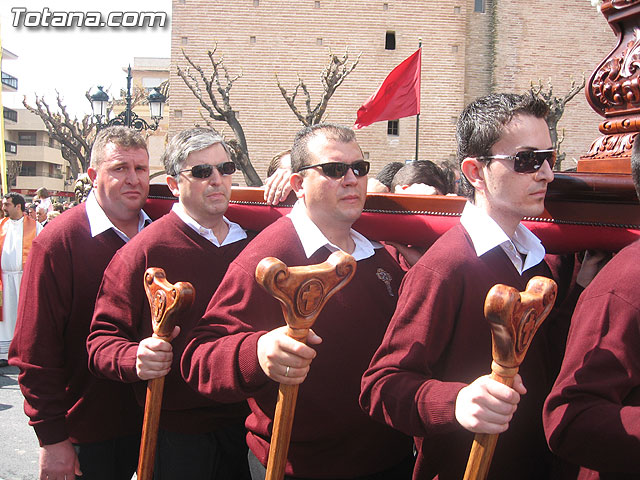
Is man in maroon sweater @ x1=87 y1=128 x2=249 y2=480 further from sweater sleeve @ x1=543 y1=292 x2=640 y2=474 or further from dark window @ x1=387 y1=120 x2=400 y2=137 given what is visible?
dark window @ x1=387 y1=120 x2=400 y2=137

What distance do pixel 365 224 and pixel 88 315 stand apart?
4.34 ft

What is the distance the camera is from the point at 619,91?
218 cm

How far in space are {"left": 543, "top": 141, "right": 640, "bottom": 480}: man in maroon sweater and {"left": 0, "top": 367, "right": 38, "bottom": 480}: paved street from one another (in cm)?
462

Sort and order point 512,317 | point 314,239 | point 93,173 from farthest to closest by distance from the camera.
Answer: point 93,173 < point 314,239 < point 512,317

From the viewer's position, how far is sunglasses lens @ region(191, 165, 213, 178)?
9.26 ft

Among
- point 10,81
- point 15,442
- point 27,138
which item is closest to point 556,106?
point 15,442

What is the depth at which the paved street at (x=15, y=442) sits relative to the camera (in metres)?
5.12

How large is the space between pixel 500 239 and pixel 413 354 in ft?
1.36

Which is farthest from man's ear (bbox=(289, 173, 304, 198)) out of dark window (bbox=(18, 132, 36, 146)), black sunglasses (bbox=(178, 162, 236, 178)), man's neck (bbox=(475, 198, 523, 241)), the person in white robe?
dark window (bbox=(18, 132, 36, 146))

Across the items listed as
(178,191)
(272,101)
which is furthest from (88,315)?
(272,101)

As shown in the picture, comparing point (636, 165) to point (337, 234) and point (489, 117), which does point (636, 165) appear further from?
point (337, 234)

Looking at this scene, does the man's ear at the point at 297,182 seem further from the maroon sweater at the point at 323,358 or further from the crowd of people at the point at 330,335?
the maroon sweater at the point at 323,358

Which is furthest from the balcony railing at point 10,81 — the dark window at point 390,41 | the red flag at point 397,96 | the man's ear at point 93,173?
the man's ear at point 93,173

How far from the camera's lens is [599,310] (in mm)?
1500
